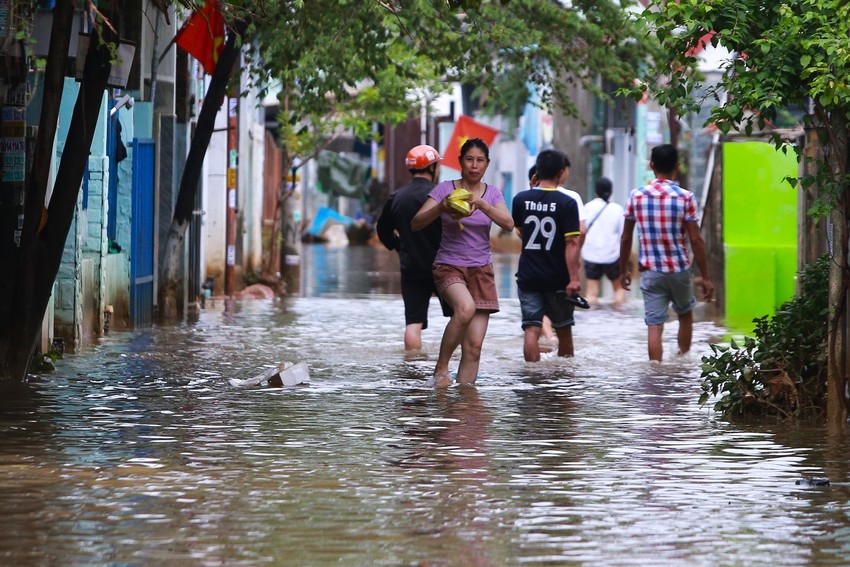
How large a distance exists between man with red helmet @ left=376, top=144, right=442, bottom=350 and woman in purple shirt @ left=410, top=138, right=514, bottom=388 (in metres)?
1.58

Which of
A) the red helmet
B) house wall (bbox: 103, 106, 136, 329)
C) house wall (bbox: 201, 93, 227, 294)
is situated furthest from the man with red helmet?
house wall (bbox: 201, 93, 227, 294)

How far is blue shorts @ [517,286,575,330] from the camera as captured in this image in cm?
1295

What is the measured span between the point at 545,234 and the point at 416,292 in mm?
1364

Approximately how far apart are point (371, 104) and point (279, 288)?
5.31m

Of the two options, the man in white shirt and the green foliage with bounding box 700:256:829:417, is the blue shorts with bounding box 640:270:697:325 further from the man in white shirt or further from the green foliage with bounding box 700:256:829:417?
the man in white shirt

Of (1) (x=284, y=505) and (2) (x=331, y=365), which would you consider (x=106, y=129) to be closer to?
(2) (x=331, y=365)

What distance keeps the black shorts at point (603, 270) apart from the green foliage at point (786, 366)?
1134cm

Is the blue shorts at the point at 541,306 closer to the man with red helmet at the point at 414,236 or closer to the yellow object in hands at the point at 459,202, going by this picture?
the man with red helmet at the point at 414,236

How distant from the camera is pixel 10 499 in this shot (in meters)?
6.93

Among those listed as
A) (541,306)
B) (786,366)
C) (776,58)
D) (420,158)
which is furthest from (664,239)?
(776,58)

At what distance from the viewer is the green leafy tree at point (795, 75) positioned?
8555 mm

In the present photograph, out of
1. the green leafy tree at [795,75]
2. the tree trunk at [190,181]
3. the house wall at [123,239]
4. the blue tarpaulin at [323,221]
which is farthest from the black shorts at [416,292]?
the blue tarpaulin at [323,221]

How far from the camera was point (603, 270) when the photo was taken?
2134 centimetres

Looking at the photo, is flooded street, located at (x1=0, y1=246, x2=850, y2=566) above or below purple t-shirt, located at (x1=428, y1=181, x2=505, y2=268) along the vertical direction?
below
